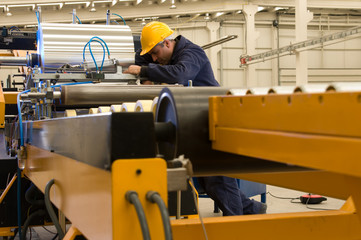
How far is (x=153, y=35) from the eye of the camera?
335 cm

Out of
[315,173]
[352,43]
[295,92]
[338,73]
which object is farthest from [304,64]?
[295,92]

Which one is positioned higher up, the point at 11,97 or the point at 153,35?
the point at 153,35

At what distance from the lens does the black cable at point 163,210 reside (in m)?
0.82

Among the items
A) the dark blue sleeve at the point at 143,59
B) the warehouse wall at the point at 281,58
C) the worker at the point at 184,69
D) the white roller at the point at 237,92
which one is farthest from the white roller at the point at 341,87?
the warehouse wall at the point at 281,58

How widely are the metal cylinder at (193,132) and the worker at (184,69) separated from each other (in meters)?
1.78

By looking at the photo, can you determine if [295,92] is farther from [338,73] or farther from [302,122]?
[338,73]

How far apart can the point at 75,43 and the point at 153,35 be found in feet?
2.01

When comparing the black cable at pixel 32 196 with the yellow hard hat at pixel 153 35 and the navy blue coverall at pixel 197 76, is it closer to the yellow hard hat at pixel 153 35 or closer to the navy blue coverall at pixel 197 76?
the navy blue coverall at pixel 197 76

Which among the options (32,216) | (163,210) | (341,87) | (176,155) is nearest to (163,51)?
(32,216)

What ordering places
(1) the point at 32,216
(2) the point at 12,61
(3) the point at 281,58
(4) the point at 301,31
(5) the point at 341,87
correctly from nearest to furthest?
(5) the point at 341,87, (1) the point at 32,216, (2) the point at 12,61, (4) the point at 301,31, (3) the point at 281,58

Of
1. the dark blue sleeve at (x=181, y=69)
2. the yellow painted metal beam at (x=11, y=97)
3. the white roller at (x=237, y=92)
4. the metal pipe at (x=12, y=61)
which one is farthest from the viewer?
the yellow painted metal beam at (x=11, y=97)

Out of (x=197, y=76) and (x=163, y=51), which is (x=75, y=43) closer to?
(x=163, y=51)

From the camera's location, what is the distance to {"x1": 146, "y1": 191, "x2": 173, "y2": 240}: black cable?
82 centimetres

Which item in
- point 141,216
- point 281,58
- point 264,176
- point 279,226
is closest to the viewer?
point 141,216
